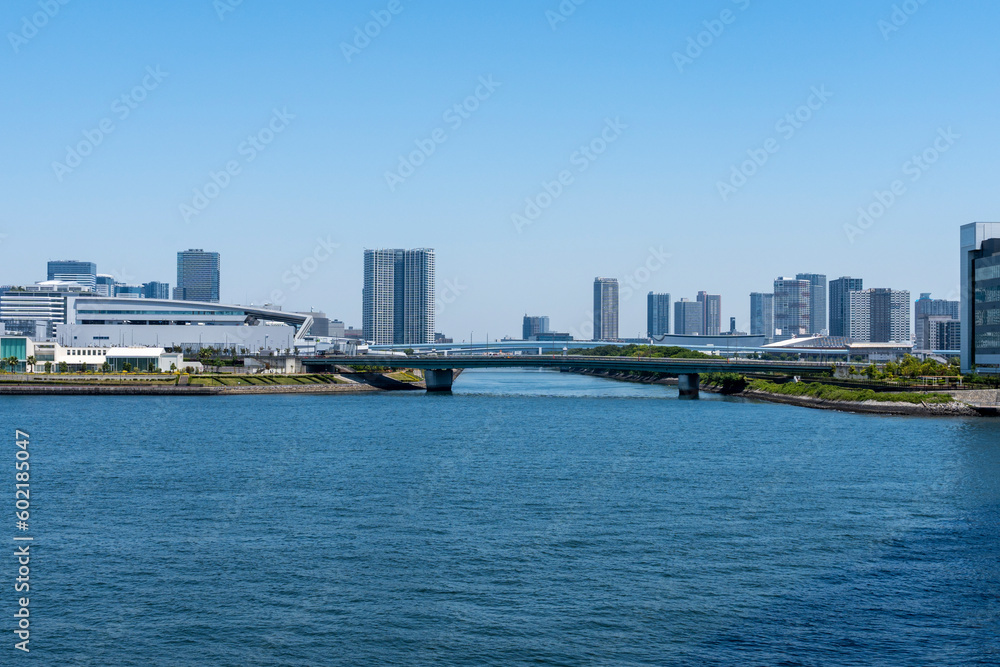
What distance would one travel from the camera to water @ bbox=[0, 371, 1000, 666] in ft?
78.6

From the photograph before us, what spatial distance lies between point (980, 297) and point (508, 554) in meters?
85.5

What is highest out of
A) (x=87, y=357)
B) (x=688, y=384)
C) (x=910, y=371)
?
(x=87, y=357)

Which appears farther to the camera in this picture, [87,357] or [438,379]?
[438,379]

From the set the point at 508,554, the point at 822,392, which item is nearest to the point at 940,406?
the point at 822,392

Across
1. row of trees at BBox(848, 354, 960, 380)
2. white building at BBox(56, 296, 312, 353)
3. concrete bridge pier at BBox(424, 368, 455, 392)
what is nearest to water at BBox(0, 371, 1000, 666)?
row of trees at BBox(848, 354, 960, 380)

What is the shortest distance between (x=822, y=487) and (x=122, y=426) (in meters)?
50.5

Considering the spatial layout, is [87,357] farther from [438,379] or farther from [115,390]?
[438,379]

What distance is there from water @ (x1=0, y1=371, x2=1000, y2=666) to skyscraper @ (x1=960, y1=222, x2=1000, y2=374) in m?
41.9

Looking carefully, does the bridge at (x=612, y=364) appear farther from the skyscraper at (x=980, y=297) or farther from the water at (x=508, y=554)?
the water at (x=508, y=554)

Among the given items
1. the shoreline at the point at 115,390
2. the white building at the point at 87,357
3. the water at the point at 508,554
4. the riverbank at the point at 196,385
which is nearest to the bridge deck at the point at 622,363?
the riverbank at the point at 196,385

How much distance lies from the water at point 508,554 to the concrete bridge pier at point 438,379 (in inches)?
3009

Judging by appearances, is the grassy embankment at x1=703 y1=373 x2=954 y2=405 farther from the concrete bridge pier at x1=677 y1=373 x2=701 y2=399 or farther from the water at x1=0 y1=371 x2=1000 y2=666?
the water at x1=0 y1=371 x2=1000 y2=666

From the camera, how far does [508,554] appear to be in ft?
104

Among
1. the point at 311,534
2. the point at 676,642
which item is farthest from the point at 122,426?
the point at 676,642
